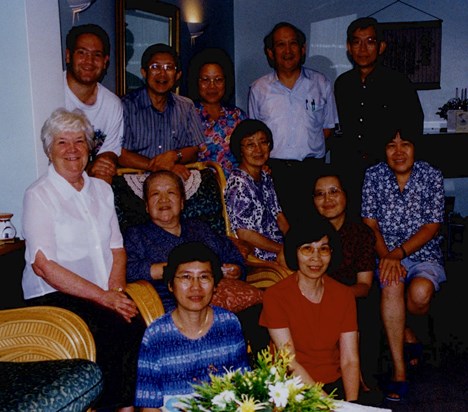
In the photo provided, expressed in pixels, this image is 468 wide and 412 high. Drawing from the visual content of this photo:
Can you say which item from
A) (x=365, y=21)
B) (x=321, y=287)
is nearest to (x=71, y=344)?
(x=321, y=287)

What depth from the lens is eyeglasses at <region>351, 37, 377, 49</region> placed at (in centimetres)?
434

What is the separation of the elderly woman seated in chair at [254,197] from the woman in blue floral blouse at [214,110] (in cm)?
50

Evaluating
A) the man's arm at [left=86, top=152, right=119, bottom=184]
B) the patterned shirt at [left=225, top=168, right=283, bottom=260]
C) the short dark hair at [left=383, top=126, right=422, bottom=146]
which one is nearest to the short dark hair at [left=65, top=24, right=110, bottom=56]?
the man's arm at [left=86, top=152, right=119, bottom=184]

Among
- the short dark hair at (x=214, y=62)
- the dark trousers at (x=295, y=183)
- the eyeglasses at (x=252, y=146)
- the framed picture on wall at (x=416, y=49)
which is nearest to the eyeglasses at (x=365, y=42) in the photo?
the dark trousers at (x=295, y=183)

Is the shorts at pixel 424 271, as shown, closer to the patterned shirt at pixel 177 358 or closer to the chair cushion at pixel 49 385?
the patterned shirt at pixel 177 358

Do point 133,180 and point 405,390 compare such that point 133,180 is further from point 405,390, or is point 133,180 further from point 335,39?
point 335,39

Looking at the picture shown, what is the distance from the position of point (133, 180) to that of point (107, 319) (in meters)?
0.98

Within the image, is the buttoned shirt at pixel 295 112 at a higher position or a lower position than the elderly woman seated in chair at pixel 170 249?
higher

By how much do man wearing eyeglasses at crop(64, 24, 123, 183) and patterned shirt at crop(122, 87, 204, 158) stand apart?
8.3 inches

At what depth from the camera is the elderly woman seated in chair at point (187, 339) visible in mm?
2062

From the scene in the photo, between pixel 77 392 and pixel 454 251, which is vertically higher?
pixel 77 392

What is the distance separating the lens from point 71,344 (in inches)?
80.3

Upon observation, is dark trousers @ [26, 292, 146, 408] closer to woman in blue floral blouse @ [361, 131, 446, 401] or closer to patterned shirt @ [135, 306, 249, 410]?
patterned shirt @ [135, 306, 249, 410]

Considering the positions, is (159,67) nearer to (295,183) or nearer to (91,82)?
(91,82)
